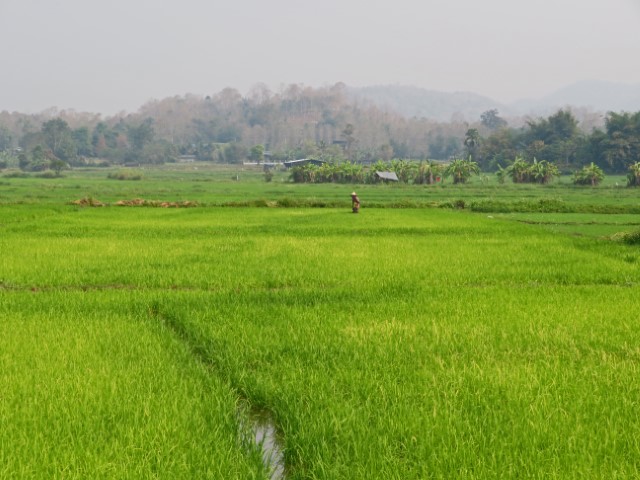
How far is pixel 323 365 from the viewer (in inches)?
140

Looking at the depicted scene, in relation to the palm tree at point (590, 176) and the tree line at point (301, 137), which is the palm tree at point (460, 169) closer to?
the tree line at point (301, 137)

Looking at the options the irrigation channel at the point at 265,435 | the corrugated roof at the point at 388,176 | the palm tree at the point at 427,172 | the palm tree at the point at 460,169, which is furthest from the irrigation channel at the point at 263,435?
the palm tree at the point at 460,169

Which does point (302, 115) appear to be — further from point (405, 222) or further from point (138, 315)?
point (138, 315)

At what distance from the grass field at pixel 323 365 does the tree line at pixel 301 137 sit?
37.7 metres

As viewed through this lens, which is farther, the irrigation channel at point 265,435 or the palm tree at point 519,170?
the palm tree at point 519,170

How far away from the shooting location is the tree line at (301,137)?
172 feet

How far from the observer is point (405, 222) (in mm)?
13664

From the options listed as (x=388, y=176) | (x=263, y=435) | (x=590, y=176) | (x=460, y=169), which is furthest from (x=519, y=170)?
(x=263, y=435)

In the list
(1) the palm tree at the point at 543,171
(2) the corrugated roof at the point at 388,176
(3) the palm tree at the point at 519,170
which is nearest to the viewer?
(1) the palm tree at the point at 543,171

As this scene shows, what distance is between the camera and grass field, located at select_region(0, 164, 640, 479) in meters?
2.47

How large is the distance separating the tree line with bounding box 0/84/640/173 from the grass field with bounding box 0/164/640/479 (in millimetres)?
37668

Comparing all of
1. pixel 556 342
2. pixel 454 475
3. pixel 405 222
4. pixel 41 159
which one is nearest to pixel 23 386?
pixel 454 475

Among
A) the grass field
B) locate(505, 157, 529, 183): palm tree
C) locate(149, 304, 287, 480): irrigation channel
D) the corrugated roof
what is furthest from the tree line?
locate(149, 304, 287, 480): irrigation channel

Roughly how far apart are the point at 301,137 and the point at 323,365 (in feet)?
363
